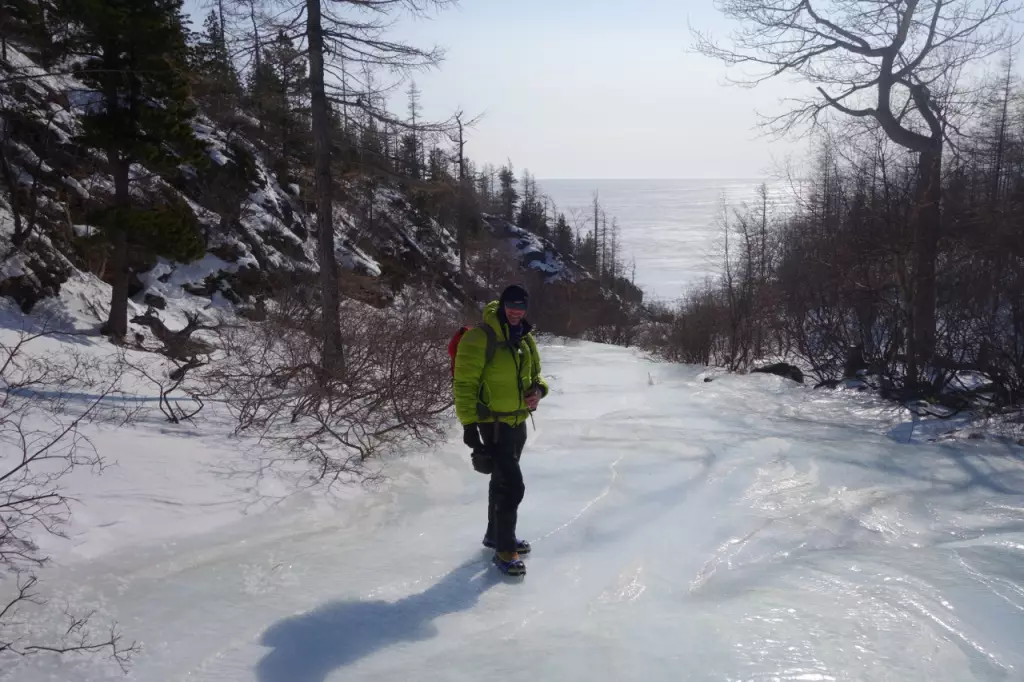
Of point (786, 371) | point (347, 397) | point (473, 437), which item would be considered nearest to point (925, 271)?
point (786, 371)

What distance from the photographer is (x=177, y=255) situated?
44.3 ft

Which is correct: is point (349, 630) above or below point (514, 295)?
below

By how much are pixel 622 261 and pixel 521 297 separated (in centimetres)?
8334

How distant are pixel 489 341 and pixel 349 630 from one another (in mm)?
1914

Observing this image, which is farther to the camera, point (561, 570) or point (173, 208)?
point (173, 208)

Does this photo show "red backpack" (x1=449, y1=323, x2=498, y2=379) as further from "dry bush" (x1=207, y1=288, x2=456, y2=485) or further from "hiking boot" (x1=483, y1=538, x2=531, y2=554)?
"dry bush" (x1=207, y1=288, x2=456, y2=485)

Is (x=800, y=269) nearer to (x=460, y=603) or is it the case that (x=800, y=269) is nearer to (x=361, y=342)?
(x=361, y=342)

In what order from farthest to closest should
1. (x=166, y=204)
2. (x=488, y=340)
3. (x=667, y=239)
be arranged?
(x=667, y=239) → (x=166, y=204) → (x=488, y=340)

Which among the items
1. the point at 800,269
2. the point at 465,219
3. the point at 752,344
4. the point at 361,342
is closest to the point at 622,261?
the point at 465,219

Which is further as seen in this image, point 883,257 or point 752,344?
point 752,344

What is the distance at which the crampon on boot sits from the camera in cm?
427

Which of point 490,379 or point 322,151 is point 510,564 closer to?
point 490,379

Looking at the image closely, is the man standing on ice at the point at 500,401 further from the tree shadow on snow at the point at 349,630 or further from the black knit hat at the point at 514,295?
the tree shadow on snow at the point at 349,630

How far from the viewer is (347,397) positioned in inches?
303
